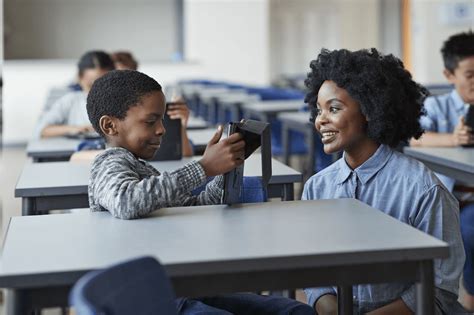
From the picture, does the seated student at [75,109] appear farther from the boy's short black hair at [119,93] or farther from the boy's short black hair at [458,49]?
the boy's short black hair at [119,93]

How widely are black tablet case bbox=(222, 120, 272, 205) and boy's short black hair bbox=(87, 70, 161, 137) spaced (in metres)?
0.24

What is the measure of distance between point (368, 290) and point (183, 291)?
2.30ft

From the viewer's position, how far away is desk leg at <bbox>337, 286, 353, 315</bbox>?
78.6 inches

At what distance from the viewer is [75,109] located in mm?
4445

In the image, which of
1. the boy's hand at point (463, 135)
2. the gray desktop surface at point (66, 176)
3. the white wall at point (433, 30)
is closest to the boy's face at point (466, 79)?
the boy's hand at point (463, 135)

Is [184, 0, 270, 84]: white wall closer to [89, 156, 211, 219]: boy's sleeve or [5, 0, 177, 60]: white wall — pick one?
[5, 0, 177, 60]: white wall

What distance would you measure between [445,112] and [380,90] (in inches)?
58.7

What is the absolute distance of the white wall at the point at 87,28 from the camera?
37.8ft

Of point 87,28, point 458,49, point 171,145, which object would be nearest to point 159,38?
point 87,28

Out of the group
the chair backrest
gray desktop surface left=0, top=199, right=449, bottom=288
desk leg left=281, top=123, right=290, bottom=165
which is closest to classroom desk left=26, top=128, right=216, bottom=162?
desk leg left=281, top=123, right=290, bottom=165

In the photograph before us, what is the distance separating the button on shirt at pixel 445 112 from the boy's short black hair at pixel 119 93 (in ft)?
5.81

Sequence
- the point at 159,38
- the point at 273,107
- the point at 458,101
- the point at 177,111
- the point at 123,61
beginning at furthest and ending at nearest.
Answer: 1. the point at 159,38
2. the point at 273,107
3. the point at 123,61
4. the point at 458,101
5. the point at 177,111

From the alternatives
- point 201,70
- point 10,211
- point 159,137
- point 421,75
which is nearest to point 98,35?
point 201,70

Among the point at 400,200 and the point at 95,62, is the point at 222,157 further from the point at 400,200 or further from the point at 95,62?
the point at 95,62
